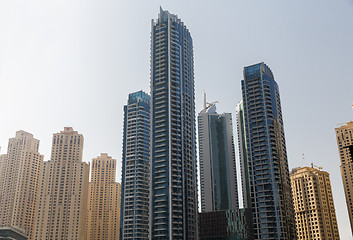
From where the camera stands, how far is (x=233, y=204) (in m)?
193

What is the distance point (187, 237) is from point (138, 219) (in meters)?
31.0

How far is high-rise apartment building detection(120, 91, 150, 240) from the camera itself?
14400 cm

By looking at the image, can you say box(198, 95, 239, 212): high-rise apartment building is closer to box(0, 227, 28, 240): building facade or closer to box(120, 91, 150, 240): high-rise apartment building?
box(120, 91, 150, 240): high-rise apartment building

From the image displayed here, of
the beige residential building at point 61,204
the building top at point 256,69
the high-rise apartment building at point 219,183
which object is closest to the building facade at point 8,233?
the beige residential building at point 61,204

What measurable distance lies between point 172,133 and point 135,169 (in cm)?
3478

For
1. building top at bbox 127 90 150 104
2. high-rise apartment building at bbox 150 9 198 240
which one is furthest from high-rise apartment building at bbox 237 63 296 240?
building top at bbox 127 90 150 104

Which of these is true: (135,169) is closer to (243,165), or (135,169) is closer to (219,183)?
(243,165)

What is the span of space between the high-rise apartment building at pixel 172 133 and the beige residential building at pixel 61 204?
273ft

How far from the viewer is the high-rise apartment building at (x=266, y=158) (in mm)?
131750

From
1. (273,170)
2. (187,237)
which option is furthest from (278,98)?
(187,237)

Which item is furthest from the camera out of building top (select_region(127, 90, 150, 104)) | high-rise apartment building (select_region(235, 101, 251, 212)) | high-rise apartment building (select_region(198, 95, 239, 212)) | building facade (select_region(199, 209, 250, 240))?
high-rise apartment building (select_region(198, 95, 239, 212))

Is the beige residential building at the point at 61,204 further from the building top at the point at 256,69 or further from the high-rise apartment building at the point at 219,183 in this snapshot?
the building top at the point at 256,69

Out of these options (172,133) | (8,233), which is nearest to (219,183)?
(172,133)

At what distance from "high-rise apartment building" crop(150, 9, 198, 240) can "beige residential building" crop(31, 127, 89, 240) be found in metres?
83.2
